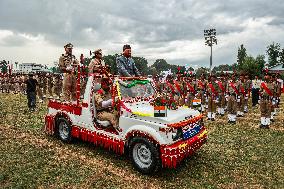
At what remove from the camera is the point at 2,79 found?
103 ft

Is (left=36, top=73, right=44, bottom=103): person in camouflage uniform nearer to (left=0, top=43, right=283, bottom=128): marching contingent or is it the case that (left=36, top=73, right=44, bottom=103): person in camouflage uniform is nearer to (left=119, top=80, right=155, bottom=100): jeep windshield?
(left=0, top=43, right=283, bottom=128): marching contingent

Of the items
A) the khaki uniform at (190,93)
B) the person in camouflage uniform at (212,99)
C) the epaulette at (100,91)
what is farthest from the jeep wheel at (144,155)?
the khaki uniform at (190,93)

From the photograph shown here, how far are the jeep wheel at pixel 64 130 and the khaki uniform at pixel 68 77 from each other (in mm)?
1508

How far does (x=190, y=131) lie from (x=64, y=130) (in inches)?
162

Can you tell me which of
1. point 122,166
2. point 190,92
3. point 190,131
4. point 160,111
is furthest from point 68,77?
point 190,92

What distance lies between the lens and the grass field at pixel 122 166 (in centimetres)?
578

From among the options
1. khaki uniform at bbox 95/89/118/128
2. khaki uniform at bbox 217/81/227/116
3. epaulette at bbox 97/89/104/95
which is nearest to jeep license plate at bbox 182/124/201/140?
khaki uniform at bbox 95/89/118/128

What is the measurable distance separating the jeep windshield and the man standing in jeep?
52cm

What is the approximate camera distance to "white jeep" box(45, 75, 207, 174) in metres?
5.73

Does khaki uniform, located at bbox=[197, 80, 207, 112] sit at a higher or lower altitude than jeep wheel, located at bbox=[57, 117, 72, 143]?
higher

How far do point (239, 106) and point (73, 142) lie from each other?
9.72 m

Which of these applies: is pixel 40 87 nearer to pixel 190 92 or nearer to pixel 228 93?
pixel 190 92

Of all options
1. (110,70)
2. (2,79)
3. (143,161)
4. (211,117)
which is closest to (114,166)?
(143,161)

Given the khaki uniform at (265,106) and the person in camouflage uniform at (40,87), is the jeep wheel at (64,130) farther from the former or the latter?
the person in camouflage uniform at (40,87)
